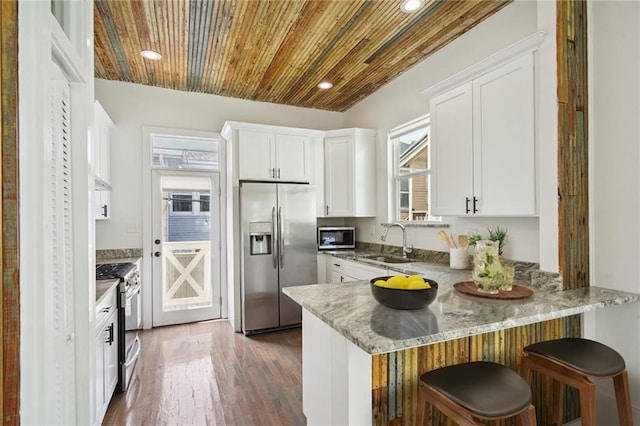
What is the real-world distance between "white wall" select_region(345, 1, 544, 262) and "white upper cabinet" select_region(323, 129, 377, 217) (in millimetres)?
127

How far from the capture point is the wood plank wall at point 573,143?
1.87 metres

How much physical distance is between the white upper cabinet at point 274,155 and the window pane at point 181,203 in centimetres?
86

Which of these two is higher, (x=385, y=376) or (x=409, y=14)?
(x=409, y=14)

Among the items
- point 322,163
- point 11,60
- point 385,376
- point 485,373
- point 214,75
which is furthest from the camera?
point 322,163

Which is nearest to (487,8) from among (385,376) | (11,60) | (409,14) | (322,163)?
(409,14)

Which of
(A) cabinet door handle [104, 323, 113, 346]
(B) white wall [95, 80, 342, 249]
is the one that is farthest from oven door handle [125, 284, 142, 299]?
(B) white wall [95, 80, 342, 249]

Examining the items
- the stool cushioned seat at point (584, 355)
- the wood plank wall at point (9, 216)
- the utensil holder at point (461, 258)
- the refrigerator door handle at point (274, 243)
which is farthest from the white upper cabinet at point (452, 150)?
the wood plank wall at point (9, 216)

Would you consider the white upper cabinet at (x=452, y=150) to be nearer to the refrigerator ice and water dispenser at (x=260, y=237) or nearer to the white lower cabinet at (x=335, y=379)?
the white lower cabinet at (x=335, y=379)

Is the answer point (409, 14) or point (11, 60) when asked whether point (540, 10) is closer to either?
point (409, 14)

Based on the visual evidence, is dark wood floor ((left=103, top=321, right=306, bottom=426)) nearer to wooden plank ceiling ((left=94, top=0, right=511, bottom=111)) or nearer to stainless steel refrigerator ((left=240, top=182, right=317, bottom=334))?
stainless steel refrigerator ((left=240, top=182, right=317, bottom=334))

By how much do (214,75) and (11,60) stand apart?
3148 mm

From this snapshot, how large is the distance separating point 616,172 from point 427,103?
5.94 feet

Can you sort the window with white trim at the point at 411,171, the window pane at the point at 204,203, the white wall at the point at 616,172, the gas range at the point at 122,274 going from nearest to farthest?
the white wall at the point at 616,172 < the gas range at the point at 122,274 < the window with white trim at the point at 411,171 < the window pane at the point at 204,203

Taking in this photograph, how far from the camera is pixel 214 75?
3.70m
